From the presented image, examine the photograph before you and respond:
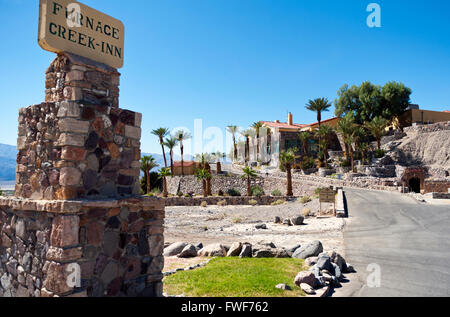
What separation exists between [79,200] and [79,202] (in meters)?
0.11

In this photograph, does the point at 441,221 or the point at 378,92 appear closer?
the point at 441,221

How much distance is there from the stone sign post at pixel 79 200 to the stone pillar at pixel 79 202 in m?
0.02

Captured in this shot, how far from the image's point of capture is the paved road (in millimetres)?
7902

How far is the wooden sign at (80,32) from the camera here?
532cm

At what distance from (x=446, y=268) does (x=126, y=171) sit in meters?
9.65

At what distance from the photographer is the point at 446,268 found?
368 inches

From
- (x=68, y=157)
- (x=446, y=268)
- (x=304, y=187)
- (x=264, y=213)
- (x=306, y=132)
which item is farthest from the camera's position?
(x=306, y=132)

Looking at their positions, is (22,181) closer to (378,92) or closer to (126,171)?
(126,171)

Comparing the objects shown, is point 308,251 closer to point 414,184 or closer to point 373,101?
point 414,184

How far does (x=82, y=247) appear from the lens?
16.1 ft

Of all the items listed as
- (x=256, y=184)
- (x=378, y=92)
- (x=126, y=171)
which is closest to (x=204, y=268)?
(x=126, y=171)

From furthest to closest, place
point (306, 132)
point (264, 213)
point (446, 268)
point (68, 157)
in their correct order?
point (306, 132) < point (264, 213) < point (446, 268) < point (68, 157)

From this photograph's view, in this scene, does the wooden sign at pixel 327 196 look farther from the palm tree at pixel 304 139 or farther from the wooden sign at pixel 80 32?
the palm tree at pixel 304 139

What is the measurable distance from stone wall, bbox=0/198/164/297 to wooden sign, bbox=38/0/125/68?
2782 millimetres
